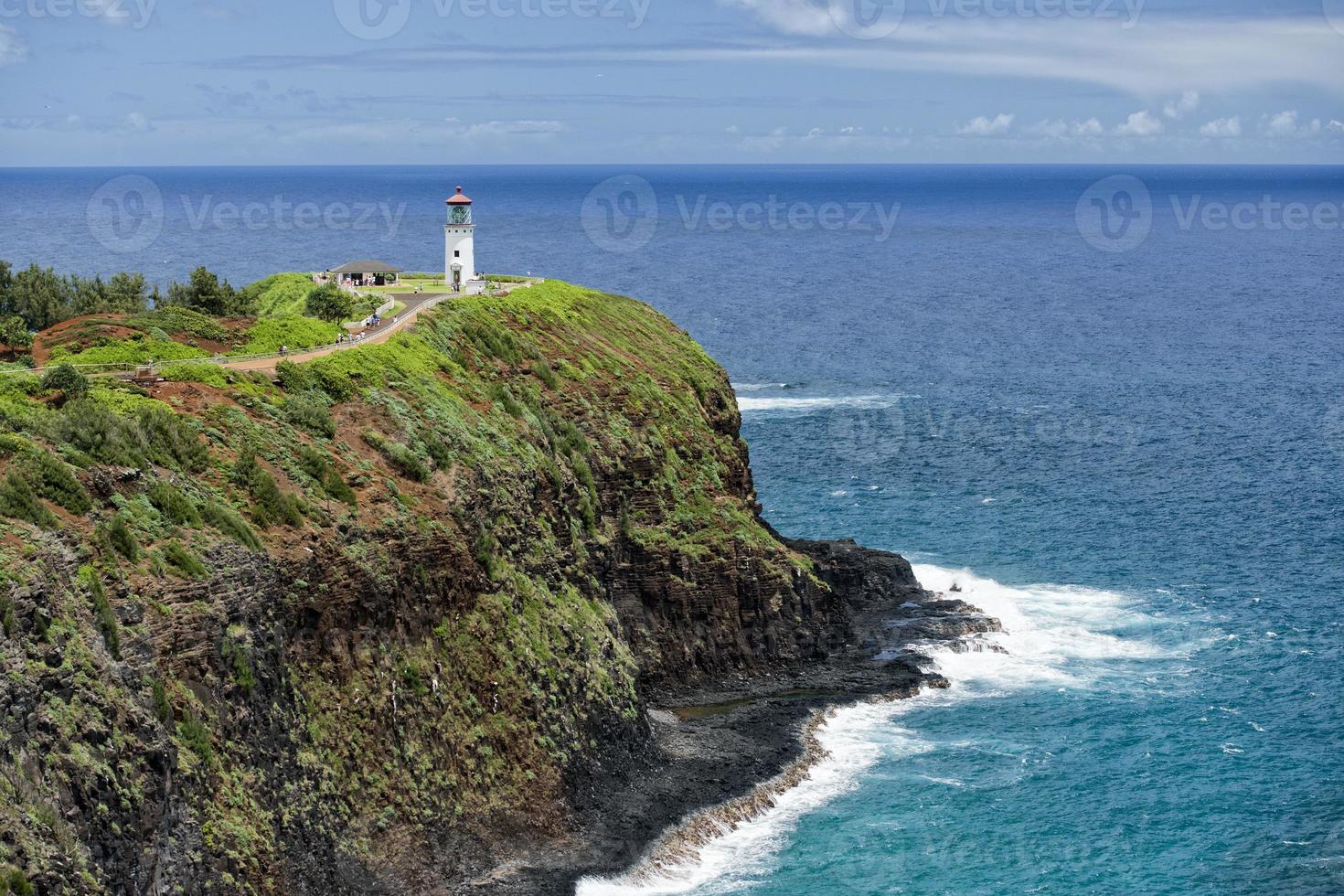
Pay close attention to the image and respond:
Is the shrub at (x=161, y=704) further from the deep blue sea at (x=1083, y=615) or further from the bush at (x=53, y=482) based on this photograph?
the deep blue sea at (x=1083, y=615)

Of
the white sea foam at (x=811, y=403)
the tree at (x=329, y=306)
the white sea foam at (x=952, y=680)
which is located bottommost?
the white sea foam at (x=952, y=680)

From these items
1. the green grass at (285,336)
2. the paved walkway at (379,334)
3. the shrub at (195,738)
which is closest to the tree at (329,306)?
the paved walkway at (379,334)

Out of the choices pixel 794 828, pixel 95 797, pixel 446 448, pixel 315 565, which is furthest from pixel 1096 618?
pixel 95 797

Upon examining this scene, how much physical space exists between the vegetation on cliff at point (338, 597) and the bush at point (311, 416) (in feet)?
A: 0.34

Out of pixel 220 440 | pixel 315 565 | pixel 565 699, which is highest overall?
Result: pixel 220 440

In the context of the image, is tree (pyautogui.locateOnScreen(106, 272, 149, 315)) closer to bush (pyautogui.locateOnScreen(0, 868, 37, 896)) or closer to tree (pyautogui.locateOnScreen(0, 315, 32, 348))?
tree (pyautogui.locateOnScreen(0, 315, 32, 348))

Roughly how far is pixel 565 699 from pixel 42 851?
25.1 meters

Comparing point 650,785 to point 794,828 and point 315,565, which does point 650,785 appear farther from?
point 315,565

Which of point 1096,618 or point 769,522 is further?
point 769,522

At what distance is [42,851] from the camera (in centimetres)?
3866

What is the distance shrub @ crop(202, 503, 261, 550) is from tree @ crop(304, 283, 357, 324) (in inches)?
1145

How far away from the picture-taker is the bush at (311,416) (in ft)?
199

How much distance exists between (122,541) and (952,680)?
1547 inches

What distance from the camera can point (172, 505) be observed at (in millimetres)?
50969
